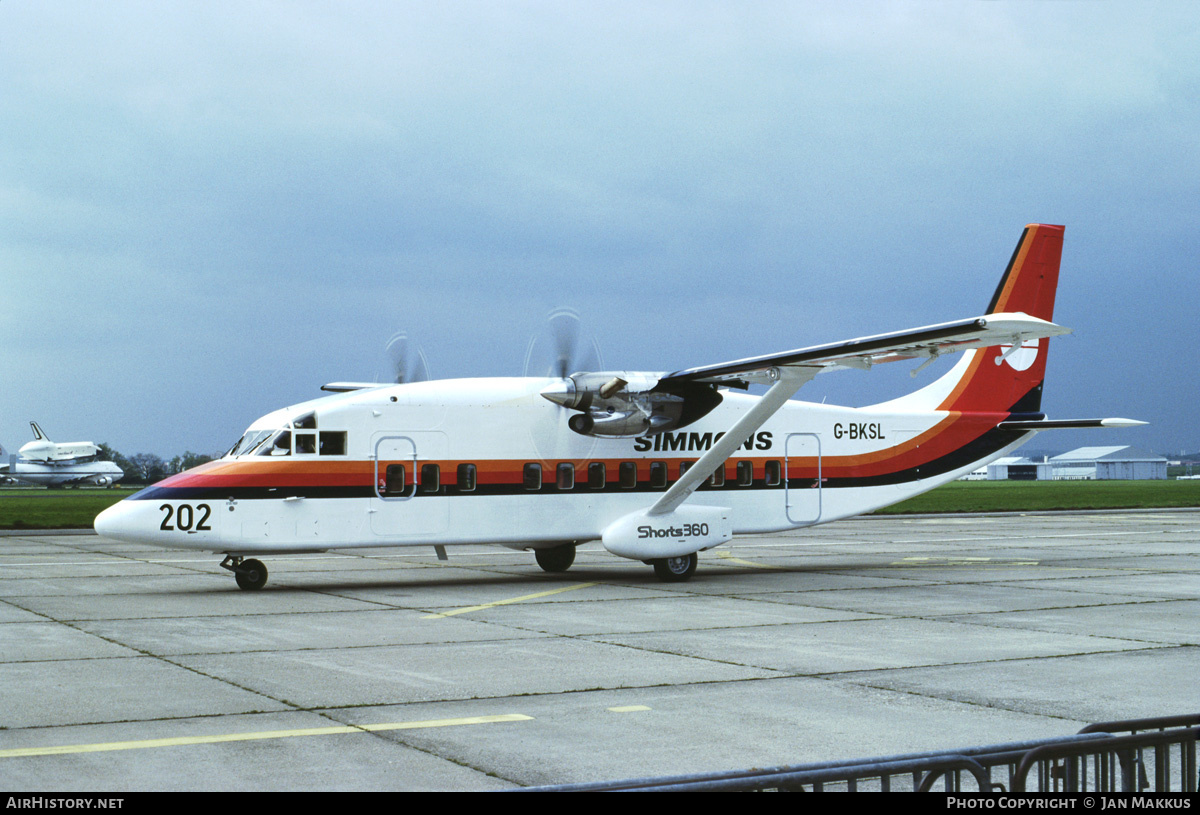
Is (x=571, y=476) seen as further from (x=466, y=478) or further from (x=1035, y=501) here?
(x=1035, y=501)

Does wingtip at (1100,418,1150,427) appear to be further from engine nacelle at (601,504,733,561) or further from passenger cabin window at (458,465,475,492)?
passenger cabin window at (458,465,475,492)

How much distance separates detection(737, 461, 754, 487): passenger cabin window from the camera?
21422 mm

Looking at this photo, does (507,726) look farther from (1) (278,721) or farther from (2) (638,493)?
(2) (638,493)

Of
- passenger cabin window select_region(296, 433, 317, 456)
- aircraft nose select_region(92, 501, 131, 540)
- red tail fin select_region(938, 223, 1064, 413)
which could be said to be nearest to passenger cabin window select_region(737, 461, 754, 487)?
red tail fin select_region(938, 223, 1064, 413)

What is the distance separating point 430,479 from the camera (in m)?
19.1

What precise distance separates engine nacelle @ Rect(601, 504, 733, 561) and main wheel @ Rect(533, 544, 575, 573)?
204 centimetres

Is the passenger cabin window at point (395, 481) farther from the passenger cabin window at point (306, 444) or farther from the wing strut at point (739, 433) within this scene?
the wing strut at point (739, 433)

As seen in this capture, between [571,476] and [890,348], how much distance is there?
603 cm

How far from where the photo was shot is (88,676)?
1096cm

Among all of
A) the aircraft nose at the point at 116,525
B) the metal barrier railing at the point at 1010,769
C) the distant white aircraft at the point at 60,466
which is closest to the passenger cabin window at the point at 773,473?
the aircraft nose at the point at 116,525

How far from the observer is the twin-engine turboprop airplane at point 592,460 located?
1781cm

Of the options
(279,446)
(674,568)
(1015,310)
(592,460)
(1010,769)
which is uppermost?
(1015,310)

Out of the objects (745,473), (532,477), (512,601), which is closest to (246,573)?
(512,601)

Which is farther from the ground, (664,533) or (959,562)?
(664,533)
